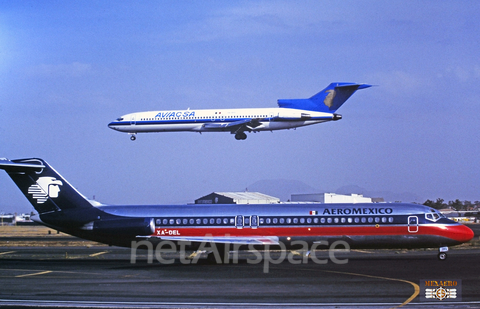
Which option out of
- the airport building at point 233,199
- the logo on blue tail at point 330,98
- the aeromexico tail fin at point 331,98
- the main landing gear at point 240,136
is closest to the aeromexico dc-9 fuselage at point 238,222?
the main landing gear at point 240,136

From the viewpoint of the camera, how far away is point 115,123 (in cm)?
5434

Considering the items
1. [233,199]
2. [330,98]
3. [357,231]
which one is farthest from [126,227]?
[330,98]

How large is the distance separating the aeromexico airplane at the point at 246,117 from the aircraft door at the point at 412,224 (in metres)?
18.3

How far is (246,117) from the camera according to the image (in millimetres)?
47750

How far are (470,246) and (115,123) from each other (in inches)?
1397

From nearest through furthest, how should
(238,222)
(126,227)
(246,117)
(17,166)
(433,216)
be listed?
(17,166) → (126,227) → (433,216) → (238,222) → (246,117)

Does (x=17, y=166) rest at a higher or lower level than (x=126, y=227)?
higher

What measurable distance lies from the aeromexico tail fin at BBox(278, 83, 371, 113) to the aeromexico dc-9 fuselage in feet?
76.6

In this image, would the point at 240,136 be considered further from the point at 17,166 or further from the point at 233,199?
the point at 17,166

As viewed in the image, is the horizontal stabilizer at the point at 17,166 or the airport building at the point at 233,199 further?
the airport building at the point at 233,199

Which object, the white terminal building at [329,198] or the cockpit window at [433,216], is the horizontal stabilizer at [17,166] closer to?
the cockpit window at [433,216]

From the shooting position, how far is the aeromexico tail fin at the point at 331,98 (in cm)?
5309

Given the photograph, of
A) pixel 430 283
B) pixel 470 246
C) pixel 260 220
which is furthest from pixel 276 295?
pixel 470 246

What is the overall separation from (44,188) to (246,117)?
21.6m
